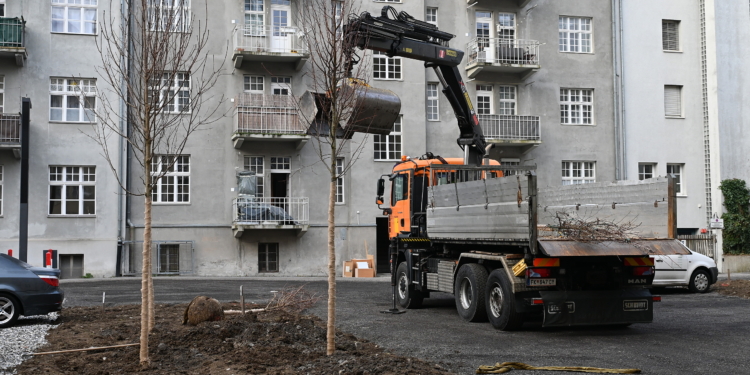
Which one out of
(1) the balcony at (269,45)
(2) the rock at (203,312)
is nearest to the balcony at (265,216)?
(1) the balcony at (269,45)

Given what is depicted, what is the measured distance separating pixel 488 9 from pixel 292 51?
30.4ft

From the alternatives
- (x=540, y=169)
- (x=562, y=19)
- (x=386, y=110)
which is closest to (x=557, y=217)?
(x=386, y=110)

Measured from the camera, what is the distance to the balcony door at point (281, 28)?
99.3ft

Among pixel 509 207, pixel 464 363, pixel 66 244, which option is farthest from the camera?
pixel 66 244

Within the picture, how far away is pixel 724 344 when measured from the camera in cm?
1103

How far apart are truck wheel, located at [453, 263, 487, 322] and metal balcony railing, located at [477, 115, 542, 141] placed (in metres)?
18.5

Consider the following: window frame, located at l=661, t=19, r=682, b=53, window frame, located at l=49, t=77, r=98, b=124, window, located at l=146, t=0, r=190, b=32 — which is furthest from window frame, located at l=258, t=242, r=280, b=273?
window, located at l=146, t=0, r=190, b=32

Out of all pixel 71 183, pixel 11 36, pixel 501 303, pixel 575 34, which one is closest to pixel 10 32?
pixel 11 36

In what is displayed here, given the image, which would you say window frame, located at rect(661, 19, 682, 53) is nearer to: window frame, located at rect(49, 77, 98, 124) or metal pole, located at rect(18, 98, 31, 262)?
window frame, located at rect(49, 77, 98, 124)

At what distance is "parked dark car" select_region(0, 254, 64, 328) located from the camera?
13.2 metres

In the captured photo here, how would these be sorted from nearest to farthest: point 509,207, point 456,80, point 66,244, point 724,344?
point 724,344 < point 509,207 < point 456,80 < point 66,244

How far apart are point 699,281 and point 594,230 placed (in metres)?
10.8

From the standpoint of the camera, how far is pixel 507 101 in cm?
3356

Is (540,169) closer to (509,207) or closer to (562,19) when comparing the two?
(562,19)
